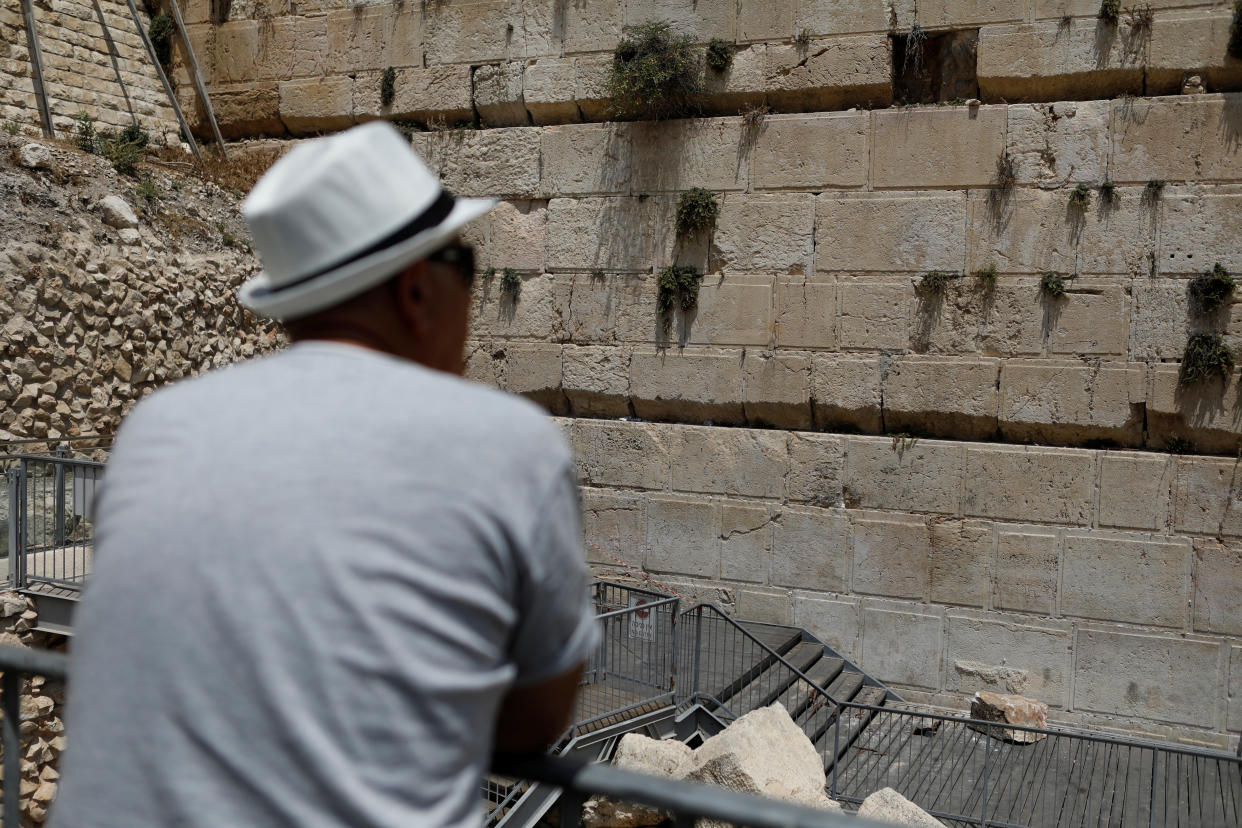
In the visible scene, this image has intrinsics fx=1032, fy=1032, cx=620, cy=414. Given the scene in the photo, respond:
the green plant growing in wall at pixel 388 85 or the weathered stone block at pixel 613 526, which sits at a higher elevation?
the green plant growing in wall at pixel 388 85

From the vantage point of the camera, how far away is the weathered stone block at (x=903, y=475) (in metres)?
8.79

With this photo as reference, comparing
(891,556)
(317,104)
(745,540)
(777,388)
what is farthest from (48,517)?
(891,556)

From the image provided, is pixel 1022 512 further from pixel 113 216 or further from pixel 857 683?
pixel 113 216

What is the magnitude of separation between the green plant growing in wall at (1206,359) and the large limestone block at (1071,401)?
0.34m

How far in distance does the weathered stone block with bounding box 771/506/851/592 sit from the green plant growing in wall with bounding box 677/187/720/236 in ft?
8.93

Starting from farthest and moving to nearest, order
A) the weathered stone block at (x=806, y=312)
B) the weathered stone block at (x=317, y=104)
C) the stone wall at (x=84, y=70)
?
the weathered stone block at (x=317, y=104)
the stone wall at (x=84, y=70)
the weathered stone block at (x=806, y=312)

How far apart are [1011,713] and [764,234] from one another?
4533mm

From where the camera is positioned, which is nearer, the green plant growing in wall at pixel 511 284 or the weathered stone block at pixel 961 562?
the weathered stone block at pixel 961 562

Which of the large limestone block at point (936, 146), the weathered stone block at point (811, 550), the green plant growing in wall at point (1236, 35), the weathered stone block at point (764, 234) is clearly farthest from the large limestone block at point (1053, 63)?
the weathered stone block at point (811, 550)

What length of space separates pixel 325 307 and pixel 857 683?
8092mm

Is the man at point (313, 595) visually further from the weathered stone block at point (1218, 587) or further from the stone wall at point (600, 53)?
the stone wall at point (600, 53)

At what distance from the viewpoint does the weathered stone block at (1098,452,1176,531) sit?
8.19 meters

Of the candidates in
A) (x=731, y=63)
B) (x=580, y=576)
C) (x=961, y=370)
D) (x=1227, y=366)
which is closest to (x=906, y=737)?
(x=961, y=370)

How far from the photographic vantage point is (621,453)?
32.4ft
